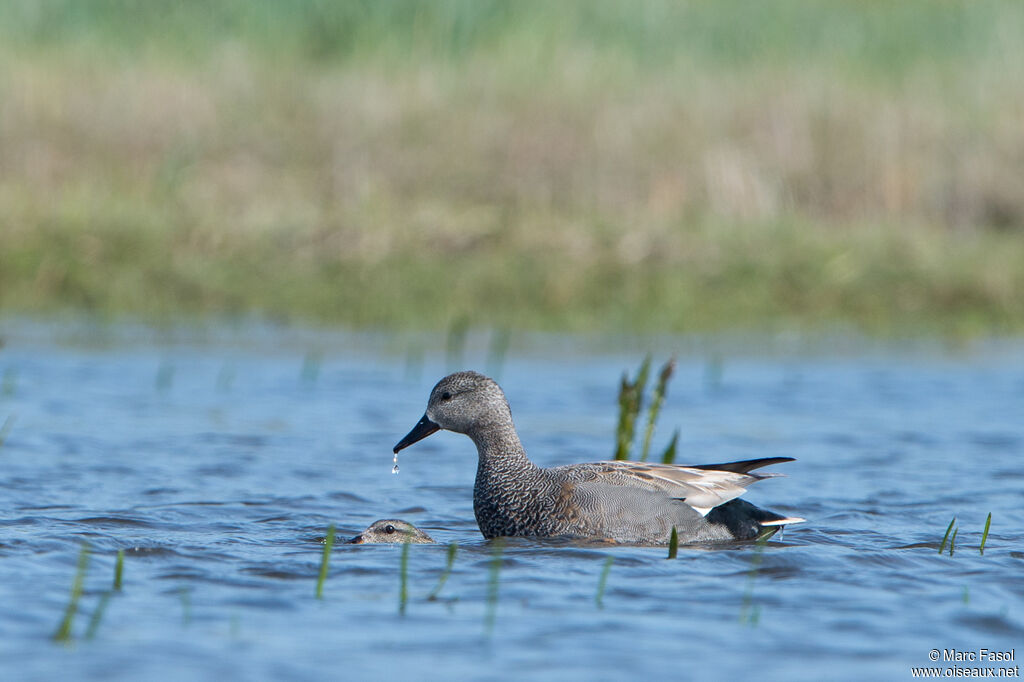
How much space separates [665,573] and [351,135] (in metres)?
9.10

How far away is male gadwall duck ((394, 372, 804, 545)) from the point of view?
5.28 metres

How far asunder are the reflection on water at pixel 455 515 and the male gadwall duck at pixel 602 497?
178 mm

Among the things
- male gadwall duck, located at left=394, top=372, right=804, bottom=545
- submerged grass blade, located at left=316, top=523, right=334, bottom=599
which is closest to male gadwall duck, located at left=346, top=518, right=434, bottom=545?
male gadwall duck, located at left=394, top=372, right=804, bottom=545

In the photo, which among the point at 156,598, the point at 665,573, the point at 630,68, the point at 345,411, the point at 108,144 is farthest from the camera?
the point at 630,68

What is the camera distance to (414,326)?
10.4 metres

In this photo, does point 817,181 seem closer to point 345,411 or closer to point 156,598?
point 345,411

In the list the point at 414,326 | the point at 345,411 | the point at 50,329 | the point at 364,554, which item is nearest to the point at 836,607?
the point at 364,554

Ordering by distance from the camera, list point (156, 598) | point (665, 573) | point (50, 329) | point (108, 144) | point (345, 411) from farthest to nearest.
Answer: point (108, 144), point (50, 329), point (345, 411), point (665, 573), point (156, 598)

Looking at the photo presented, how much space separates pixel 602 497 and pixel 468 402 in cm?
61

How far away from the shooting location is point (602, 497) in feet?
17.4

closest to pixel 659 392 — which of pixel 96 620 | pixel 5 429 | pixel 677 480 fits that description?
pixel 677 480

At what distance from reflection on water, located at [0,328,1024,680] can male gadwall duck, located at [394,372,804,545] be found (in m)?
0.18

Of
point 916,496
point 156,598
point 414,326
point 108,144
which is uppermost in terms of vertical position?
point 108,144

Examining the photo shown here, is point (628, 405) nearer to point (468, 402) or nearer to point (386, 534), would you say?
point (468, 402)
